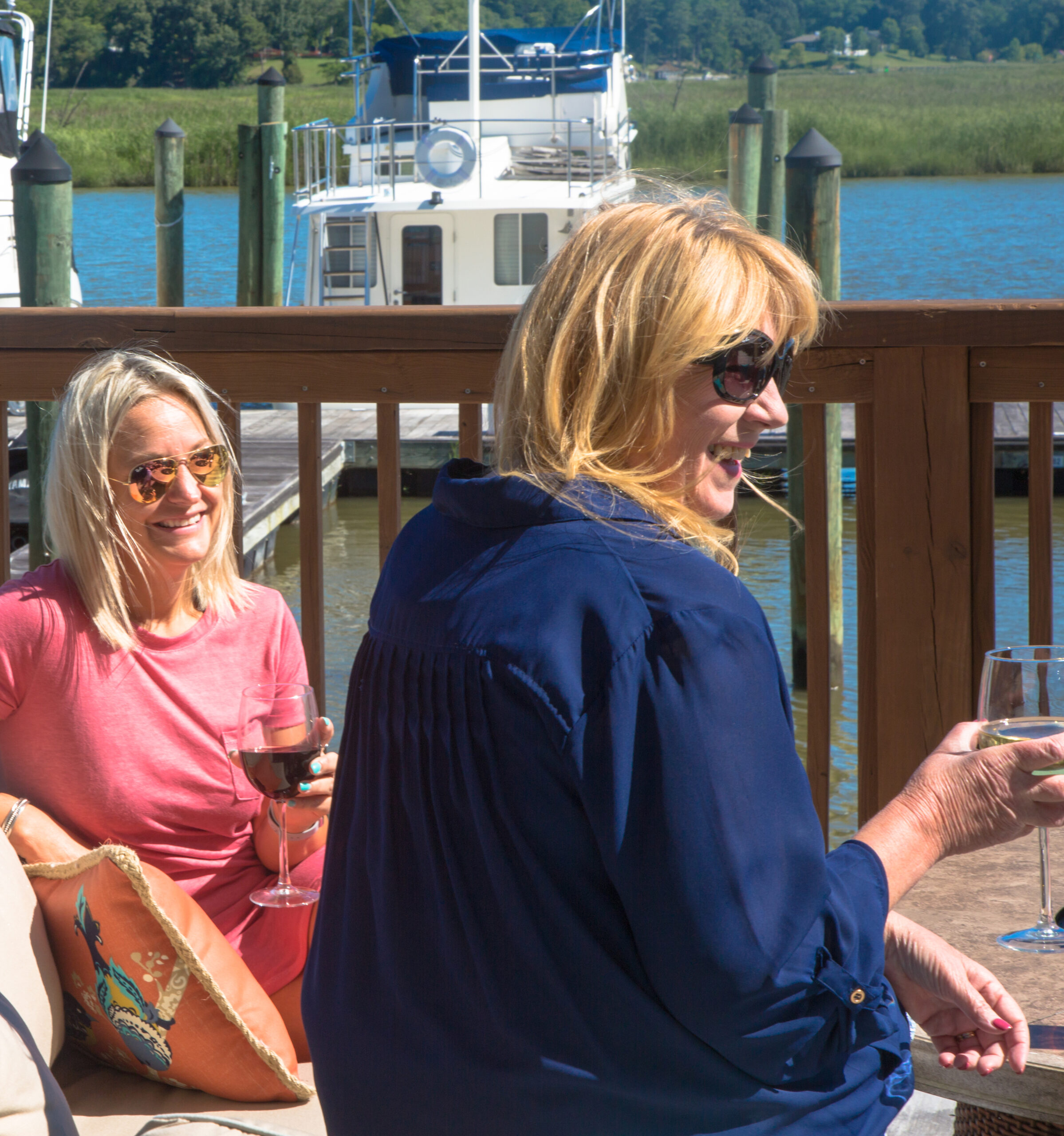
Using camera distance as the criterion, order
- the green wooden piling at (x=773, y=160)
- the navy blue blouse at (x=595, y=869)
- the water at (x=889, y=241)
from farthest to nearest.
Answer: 1. the water at (x=889, y=241)
2. the green wooden piling at (x=773, y=160)
3. the navy blue blouse at (x=595, y=869)

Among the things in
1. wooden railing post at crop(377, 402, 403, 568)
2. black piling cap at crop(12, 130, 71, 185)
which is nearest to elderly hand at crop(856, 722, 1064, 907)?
wooden railing post at crop(377, 402, 403, 568)

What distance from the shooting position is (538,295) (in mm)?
1292

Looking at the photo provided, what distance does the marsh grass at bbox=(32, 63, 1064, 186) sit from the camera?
2836cm

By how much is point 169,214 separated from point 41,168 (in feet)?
13.6

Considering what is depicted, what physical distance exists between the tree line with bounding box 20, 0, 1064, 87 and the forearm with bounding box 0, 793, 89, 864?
92.9 feet

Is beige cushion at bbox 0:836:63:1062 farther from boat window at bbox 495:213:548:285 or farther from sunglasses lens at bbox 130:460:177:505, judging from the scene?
boat window at bbox 495:213:548:285

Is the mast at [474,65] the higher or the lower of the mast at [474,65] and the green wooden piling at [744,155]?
the higher

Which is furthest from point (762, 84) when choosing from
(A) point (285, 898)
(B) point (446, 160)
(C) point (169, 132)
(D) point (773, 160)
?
(A) point (285, 898)

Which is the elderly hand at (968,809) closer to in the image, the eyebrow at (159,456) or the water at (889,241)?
the eyebrow at (159,456)

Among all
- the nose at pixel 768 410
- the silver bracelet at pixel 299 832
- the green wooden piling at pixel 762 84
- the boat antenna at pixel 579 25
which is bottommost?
the silver bracelet at pixel 299 832

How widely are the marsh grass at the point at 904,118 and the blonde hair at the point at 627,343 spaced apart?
22810mm

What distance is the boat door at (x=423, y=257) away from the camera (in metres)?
12.3

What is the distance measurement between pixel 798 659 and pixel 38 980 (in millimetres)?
5835

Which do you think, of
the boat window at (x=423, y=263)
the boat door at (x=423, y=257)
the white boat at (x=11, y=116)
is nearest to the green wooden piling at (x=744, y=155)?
the boat door at (x=423, y=257)
